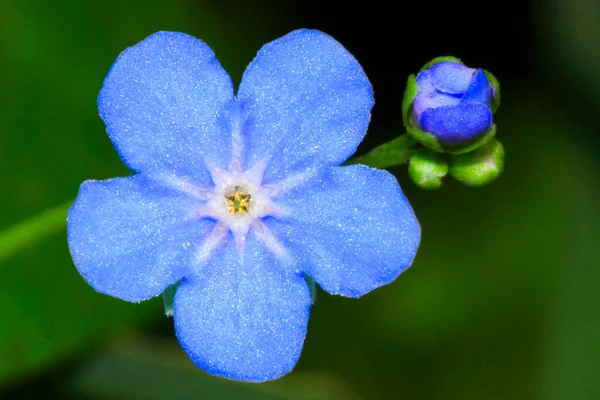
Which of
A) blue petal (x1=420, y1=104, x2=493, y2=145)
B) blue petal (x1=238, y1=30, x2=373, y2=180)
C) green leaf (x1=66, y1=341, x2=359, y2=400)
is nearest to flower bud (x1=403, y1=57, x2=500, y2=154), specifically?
blue petal (x1=420, y1=104, x2=493, y2=145)

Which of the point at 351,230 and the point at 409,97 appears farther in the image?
the point at 409,97

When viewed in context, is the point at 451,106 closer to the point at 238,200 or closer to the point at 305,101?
the point at 305,101

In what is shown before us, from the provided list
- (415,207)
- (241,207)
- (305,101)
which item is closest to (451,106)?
(305,101)

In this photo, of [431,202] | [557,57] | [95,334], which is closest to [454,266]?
[431,202]

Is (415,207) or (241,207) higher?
(241,207)

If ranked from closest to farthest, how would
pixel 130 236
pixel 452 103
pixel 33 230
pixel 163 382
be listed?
1. pixel 130 236
2. pixel 452 103
3. pixel 33 230
4. pixel 163 382

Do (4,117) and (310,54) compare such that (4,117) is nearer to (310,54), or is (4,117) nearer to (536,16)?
(310,54)

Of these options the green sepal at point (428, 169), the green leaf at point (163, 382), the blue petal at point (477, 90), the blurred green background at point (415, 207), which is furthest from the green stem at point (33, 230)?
the blue petal at point (477, 90)

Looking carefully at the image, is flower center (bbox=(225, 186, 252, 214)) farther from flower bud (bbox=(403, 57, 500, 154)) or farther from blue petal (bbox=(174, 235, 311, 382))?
flower bud (bbox=(403, 57, 500, 154))
